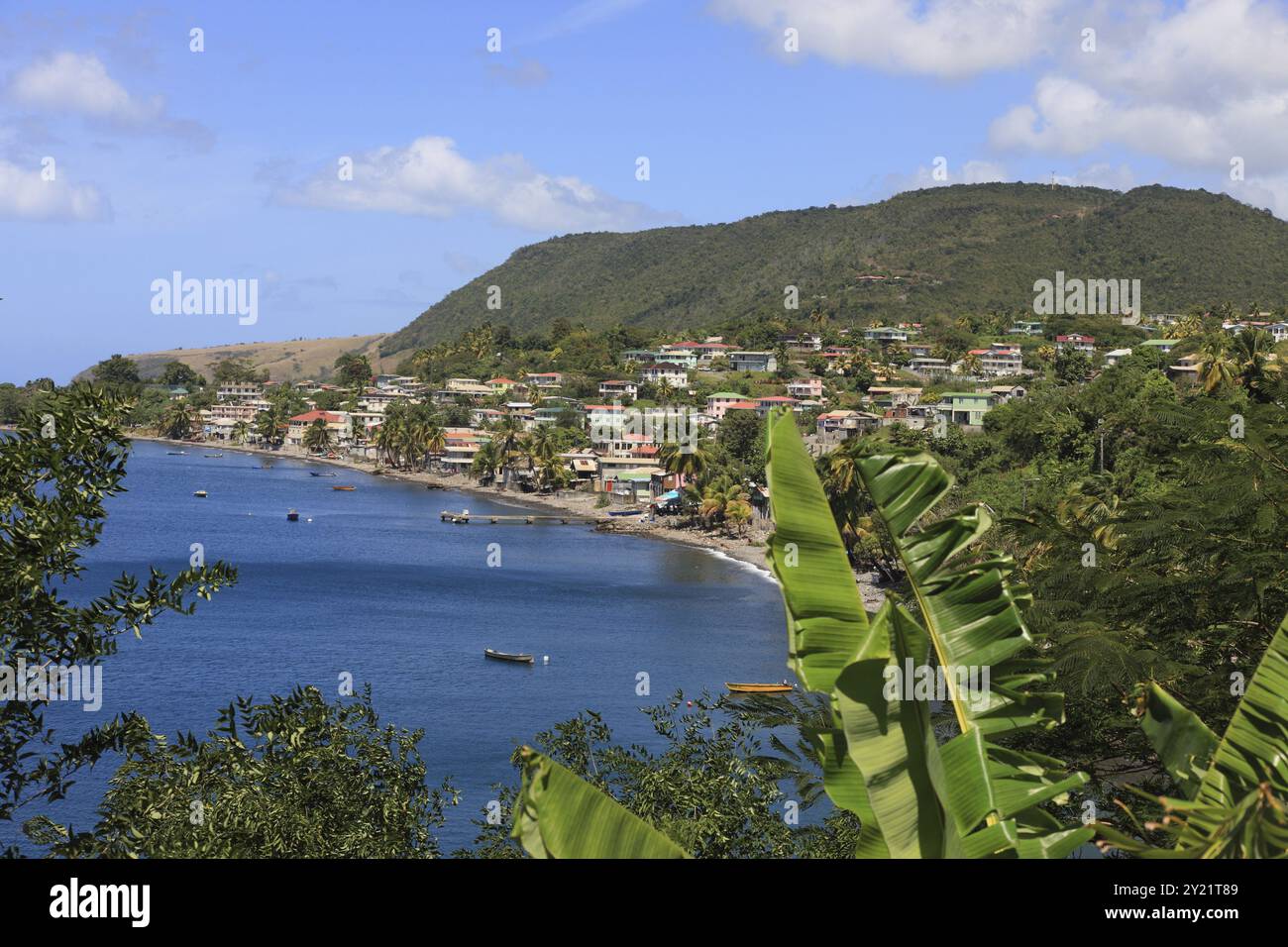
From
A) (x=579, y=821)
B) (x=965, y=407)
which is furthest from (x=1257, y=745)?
(x=965, y=407)

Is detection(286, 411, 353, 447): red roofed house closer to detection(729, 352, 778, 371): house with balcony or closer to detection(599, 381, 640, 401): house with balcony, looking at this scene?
detection(599, 381, 640, 401): house with balcony

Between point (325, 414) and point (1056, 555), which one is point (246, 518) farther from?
point (1056, 555)

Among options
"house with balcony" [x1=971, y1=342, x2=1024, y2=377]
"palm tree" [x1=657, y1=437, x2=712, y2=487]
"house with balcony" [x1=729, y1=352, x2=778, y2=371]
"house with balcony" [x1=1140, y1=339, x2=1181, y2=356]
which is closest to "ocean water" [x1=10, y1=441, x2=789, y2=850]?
"palm tree" [x1=657, y1=437, x2=712, y2=487]

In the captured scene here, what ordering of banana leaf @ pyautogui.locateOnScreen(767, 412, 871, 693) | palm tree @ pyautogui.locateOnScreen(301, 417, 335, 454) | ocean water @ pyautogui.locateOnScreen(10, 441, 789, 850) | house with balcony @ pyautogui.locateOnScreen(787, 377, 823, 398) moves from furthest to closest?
palm tree @ pyautogui.locateOnScreen(301, 417, 335, 454)
house with balcony @ pyautogui.locateOnScreen(787, 377, 823, 398)
ocean water @ pyautogui.locateOnScreen(10, 441, 789, 850)
banana leaf @ pyautogui.locateOnScreen(767, 412, 871, 693)

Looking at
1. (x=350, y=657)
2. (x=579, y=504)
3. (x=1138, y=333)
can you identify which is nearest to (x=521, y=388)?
(x=579, y=504)

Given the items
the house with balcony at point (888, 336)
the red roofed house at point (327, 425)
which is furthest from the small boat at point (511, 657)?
the house with balcony at point (888, 336)
